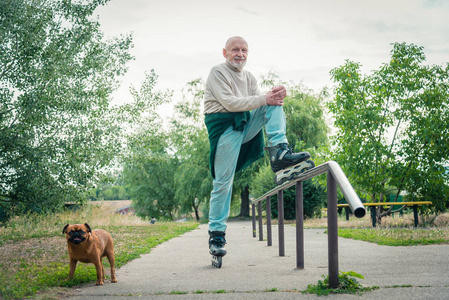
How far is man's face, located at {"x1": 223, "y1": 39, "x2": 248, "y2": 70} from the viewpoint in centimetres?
413

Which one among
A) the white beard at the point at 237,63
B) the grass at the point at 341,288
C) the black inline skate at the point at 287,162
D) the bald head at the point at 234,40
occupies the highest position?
the bald head at the point at 234,40

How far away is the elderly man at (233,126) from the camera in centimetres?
376

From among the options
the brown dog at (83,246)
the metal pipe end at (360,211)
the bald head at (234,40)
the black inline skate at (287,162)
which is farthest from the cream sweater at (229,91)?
the metal pipe end at (360,211)

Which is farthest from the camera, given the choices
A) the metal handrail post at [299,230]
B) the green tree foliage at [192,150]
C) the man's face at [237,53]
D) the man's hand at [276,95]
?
the green tree foliage at [192,150]

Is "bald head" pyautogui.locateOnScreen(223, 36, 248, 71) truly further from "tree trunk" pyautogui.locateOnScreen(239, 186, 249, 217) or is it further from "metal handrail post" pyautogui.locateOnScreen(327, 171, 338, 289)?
"tree trunk" pyautogui.locateOnScreen(239, 186, 249, 217)

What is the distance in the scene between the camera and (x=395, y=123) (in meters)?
11.1

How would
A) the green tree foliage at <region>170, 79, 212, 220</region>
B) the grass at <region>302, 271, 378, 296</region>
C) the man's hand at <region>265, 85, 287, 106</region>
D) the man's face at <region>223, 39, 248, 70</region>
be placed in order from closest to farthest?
the grass at <region>302, 271, 378, 296</region>
the man's hand at <region>265, 85, 287, 106</region>
the man's face at <region>223, 39, 248, 70</region>
the green tree foliage at <region>170, 79, 212, 220</region>

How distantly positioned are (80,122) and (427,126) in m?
8.63

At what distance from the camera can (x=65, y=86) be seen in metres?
9.05

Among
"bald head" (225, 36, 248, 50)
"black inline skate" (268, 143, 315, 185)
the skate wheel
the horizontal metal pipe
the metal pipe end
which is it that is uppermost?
"bald head" (225, 36, 248, 50)

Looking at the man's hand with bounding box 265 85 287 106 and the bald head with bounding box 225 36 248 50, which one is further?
the bald head with bounding box 225 36 248 50

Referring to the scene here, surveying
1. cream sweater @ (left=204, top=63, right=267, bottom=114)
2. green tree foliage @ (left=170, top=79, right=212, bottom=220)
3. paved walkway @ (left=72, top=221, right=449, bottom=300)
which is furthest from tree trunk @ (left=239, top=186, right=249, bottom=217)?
→ cream sweater @ (left=204, top=63, right=267, bottom=114)

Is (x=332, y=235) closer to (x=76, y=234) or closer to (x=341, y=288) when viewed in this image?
(x=341, y=288)

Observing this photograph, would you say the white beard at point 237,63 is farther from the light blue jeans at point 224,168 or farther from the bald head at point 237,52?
the light blue jeans at point 224,168
